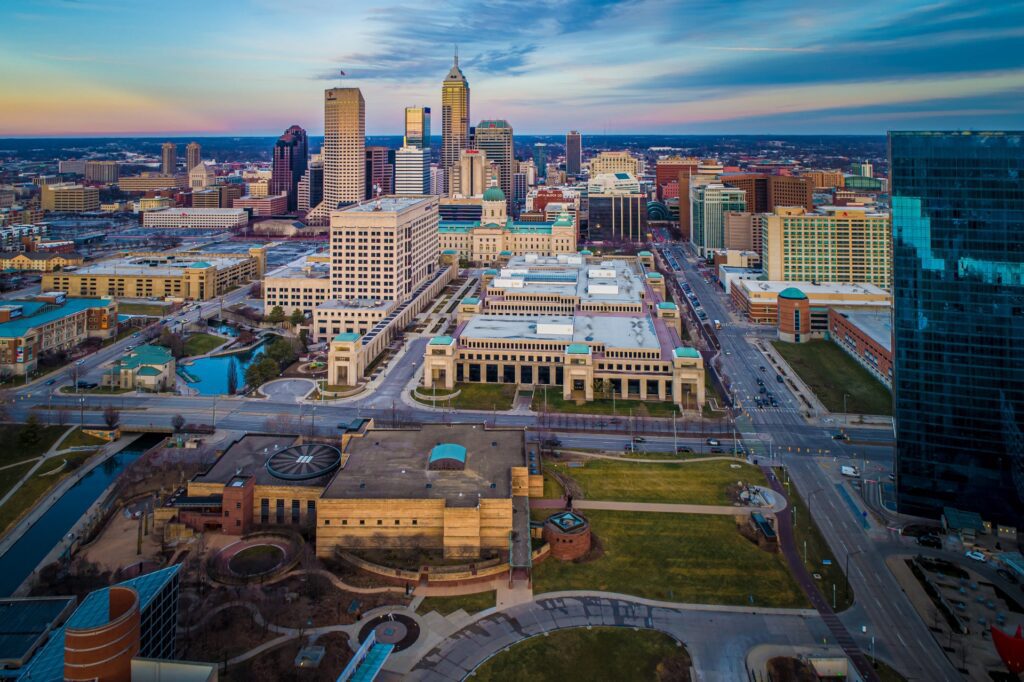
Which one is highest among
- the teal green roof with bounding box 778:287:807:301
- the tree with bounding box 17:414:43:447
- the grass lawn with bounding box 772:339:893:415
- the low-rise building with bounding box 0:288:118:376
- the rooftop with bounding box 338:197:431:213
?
the rooftop with bounding box 338:197:431:213

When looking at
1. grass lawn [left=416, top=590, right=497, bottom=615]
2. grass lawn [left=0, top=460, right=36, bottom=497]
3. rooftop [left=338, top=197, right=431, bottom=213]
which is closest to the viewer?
grass lawn [left=416, top=590, right=497, bottom=615]

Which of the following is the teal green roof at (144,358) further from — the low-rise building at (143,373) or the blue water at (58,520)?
the blue water at (58,520)

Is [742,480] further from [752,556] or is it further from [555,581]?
[555,581]

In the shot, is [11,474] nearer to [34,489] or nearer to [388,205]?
[34,489]

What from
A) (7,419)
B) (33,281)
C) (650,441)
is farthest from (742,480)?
(33,281)

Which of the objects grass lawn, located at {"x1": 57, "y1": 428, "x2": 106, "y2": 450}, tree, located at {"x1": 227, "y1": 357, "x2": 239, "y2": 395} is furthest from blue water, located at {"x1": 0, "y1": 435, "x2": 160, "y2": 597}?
tree, located at {"x1": 227, "y1": 357, "x2": 239, "y2": 395}

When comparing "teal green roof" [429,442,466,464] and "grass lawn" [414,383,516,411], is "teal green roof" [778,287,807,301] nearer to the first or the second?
"grass lawn" [414,383,516,411]
